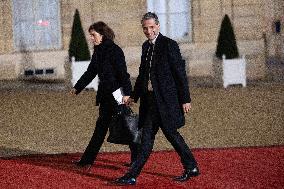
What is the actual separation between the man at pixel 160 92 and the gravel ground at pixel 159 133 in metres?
2.11

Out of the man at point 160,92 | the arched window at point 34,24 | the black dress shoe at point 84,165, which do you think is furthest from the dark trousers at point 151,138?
the arched window at point 34,24

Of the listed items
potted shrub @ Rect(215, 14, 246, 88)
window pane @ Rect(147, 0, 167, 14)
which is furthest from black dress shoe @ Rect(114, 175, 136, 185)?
window pane @ Rect(147, 0, 167, 14)

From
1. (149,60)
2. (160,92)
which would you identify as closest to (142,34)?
(149,60)

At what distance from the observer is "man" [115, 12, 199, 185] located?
6281 millimetres

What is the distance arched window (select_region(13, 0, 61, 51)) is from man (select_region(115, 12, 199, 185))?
1387 centimetres

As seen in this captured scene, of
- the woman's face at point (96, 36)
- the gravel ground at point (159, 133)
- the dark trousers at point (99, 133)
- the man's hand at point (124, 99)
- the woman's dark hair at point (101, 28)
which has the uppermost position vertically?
the woman's dark hair at point (101, 28)

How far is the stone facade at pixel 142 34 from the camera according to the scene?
755 inches

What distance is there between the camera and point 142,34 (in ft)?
63.7

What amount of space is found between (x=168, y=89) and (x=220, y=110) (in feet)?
19.4

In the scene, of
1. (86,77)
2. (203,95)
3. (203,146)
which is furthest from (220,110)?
(86,77)

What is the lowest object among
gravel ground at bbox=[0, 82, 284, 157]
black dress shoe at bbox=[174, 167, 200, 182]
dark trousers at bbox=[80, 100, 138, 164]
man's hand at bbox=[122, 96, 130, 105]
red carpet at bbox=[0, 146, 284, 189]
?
gravel ground at bbox=[0, 82, 284, 157]

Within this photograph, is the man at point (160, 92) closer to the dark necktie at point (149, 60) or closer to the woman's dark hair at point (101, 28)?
the dark necktie at point (149, 60)

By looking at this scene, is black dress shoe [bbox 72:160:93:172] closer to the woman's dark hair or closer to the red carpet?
the red carpet

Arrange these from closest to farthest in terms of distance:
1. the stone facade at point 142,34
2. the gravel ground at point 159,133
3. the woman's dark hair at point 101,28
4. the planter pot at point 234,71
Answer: the woman's dark hair at point 101,28 < the gravel ground at point 159,133 < the planter pot at point 234,71 < the stone facade at point 142,34
